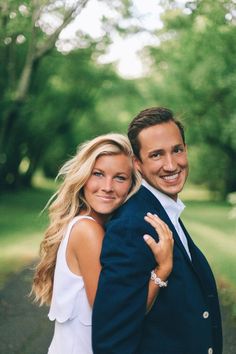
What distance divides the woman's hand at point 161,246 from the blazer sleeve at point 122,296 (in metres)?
0.04

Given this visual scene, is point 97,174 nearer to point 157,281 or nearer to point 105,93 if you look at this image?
point 157,281

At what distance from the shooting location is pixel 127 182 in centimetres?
290

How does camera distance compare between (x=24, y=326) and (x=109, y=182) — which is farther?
(x=24, y=326)

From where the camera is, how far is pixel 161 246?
7.64 ft

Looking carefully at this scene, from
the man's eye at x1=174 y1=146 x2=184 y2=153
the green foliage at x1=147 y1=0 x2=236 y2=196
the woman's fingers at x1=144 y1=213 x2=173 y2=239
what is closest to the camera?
the woman's fingers at x1=144 y1=213 x2=173 y2=239

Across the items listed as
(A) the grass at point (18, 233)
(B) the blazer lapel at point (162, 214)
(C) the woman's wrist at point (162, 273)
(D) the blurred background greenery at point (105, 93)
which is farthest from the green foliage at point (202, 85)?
(C) the woman's wrist at point (162, 273)

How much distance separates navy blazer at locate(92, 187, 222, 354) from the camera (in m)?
2.25

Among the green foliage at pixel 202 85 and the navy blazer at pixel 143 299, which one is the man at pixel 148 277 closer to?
the navy blazer at pixel 143 299

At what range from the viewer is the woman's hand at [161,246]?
232cm

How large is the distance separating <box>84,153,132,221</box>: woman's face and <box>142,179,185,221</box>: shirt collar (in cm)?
21

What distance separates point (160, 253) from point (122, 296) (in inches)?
10.2

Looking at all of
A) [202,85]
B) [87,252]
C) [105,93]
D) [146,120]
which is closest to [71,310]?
[87,252]

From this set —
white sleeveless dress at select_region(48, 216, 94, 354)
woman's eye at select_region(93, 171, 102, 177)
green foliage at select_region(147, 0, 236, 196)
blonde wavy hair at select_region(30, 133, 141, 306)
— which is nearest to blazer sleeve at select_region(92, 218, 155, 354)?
white sleeveless dress at select_region(48, 216, 94, 354)

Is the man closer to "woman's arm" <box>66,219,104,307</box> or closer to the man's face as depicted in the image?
the man's face
